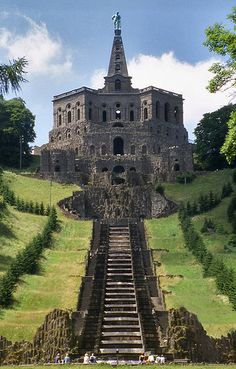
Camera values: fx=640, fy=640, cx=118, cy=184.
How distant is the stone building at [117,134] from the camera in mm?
98613

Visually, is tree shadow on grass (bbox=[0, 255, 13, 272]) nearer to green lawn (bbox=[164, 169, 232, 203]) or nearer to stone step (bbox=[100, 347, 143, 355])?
stone step (bbox=[100, 347, 143, 355])

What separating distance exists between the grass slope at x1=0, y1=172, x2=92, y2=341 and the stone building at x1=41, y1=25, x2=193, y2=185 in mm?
16189

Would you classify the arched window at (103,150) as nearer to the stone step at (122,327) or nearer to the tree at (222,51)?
the stone step at (122,327)

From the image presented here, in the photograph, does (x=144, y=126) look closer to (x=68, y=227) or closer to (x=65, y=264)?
(x=68, y=227)

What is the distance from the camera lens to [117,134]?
10906 centimetres

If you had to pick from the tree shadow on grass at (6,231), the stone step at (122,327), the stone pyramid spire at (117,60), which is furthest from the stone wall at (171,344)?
the stone pyramid spire at (117,60)

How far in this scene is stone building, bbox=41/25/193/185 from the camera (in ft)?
324

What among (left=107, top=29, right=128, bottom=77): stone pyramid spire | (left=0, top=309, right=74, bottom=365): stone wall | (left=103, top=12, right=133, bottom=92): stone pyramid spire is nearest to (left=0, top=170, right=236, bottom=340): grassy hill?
(left=0, top=309, right=74, bottom=365): stone wall

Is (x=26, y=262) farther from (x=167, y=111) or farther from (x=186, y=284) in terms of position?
(x=167, y=111)

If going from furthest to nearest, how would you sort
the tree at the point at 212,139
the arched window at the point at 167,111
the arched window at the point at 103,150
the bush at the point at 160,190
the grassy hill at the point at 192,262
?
the arched window at the point at 167,111
the arched window at the point at 103,150
the tree at the point at 212,139
the bush at the point at 160,190
the grassy hill at the point at 192,262

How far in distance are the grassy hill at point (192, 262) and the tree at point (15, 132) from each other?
31.2 meters

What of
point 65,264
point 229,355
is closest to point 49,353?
point 229,355

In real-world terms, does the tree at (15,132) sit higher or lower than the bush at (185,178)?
higher

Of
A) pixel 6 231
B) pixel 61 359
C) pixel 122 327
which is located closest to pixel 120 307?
pixel 122 327
